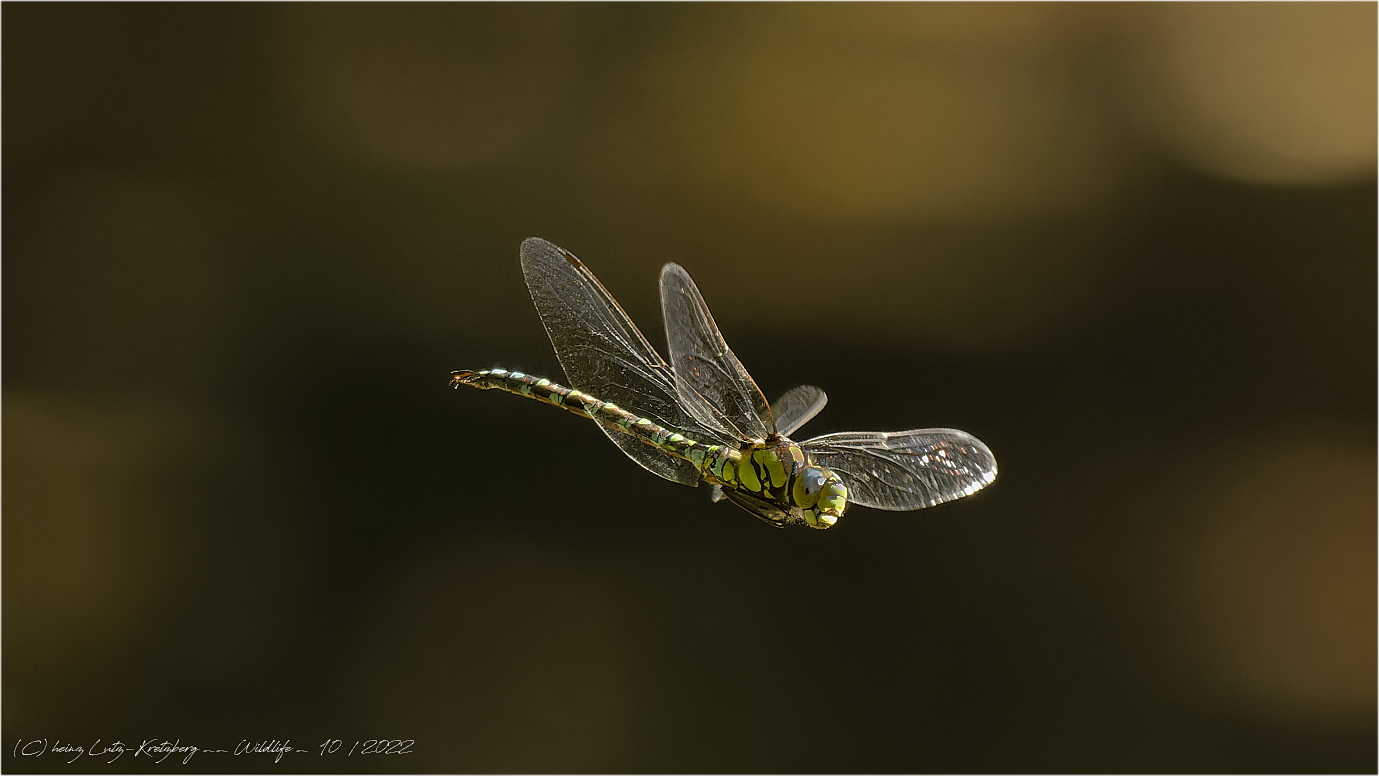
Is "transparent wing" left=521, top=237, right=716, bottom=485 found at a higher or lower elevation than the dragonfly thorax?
higher

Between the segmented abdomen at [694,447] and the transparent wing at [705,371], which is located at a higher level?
the transparent wing at [705,371]

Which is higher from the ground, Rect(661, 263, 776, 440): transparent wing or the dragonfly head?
Rect(661, 263, 776, 440): transparent wing

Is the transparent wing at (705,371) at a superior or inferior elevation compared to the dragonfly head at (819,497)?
superior
